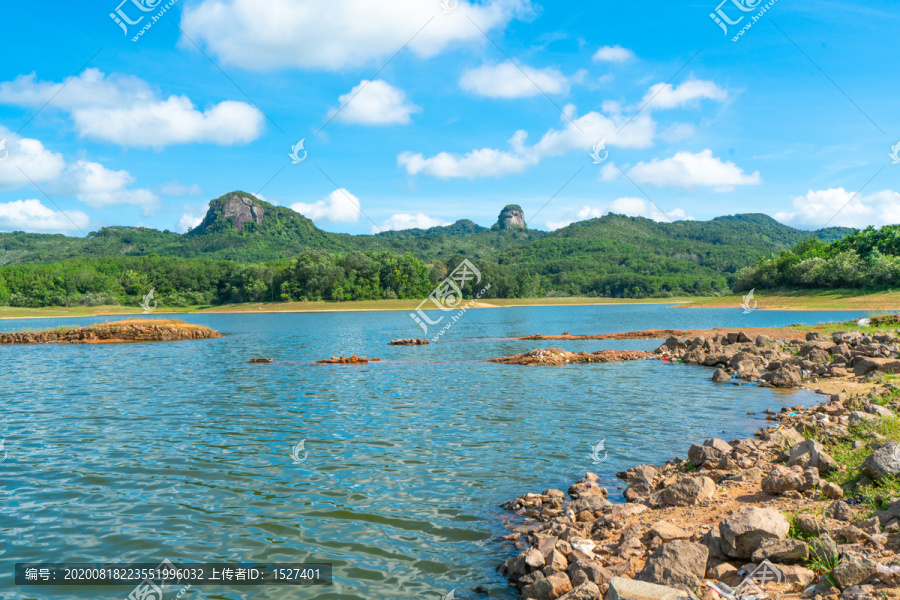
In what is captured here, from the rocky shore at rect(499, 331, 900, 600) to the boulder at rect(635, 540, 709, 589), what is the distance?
0.01 metres

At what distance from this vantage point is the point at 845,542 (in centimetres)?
625

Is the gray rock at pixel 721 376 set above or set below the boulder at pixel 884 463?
below

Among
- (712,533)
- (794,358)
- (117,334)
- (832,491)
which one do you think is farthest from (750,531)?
(117,334)

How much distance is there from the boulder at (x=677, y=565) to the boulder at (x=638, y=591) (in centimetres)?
35

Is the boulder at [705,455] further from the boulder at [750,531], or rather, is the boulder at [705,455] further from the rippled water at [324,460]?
the boulder at [750,531]

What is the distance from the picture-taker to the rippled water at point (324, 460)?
7.82 metres

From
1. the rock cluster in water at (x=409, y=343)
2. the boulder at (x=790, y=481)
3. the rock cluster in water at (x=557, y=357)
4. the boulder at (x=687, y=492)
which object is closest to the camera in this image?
the boulder at (x=790, y=481)

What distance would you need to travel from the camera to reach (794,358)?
85.1ft

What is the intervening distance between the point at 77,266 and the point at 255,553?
176712 millimetres

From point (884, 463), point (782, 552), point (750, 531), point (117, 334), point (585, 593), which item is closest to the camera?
point (585, 593)

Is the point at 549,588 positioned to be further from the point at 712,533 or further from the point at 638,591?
the point at 712,533

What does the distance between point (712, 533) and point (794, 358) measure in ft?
77.1

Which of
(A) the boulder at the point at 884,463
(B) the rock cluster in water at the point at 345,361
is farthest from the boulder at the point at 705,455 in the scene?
(B) the rock cluster in water at the point at 345,361

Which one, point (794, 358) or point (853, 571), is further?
point (794, 358)
